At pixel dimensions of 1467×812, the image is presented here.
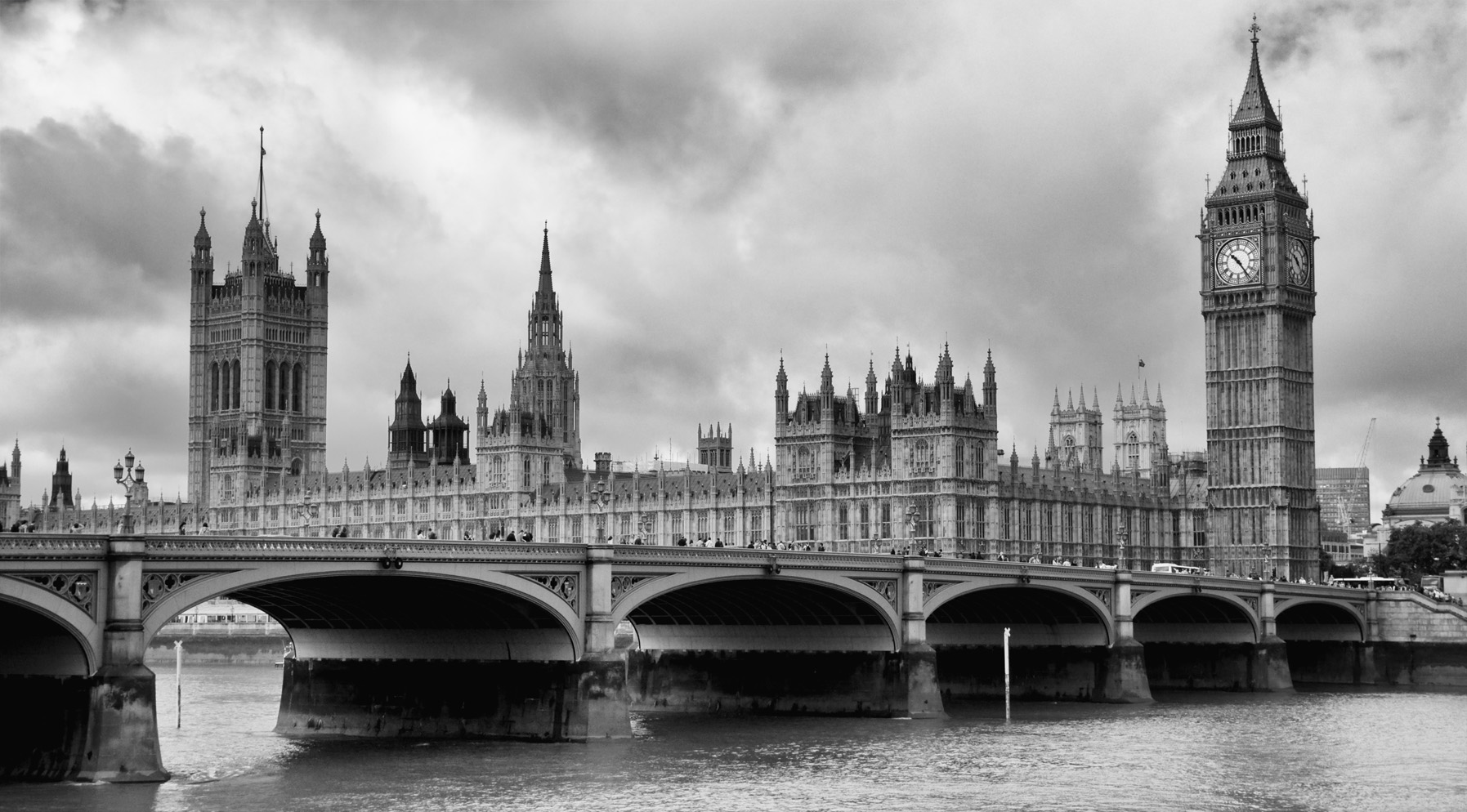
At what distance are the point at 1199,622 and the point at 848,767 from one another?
4709 centimetres

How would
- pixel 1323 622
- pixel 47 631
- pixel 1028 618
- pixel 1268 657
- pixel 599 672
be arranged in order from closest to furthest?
pixel 47 631 → pixel 599 672 → pixel 1028 618 → pixel 1268 657 → pixel 1323 622

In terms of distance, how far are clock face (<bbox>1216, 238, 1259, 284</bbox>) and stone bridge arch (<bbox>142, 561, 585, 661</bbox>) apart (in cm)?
8602

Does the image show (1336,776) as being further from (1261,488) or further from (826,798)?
(1261,488)

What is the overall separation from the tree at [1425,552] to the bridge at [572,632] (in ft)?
171

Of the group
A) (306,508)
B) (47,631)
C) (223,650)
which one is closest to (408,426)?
(306,508)

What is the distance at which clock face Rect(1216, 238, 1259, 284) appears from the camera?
145625 mm

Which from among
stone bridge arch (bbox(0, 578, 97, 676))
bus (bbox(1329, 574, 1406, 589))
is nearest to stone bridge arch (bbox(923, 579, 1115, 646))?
bus (bbox(1329, 574, 1406, 589))

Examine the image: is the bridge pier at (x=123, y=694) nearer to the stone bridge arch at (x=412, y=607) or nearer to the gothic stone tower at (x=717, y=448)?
the stone bridge arch at (x=412, y=607)

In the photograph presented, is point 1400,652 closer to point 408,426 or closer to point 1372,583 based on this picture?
point 1372,583

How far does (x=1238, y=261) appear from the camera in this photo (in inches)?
5763

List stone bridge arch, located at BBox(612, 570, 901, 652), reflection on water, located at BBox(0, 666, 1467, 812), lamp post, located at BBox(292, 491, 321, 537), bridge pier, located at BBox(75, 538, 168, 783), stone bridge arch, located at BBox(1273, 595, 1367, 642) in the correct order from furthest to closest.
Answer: lamp post, located at BBox(292, 491, 321, 537) → stone bridge arch, located at BBox(1273, 595, 1367, 642) → stone bridge arch, located at BBox(612, 570, 901, 652) → reflection on water, located at BBox(0, 666, 1467, 812) → bridge pier, located at BBox(75, 538, 168, 783)

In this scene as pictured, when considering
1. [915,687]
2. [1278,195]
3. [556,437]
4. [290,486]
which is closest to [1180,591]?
[915,687]

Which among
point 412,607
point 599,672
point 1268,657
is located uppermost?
point 412,607

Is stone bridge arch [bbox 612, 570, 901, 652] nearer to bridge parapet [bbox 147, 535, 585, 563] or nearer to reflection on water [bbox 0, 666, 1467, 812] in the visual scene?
reflection on water [bbox 0, 666, 1467, 812]
